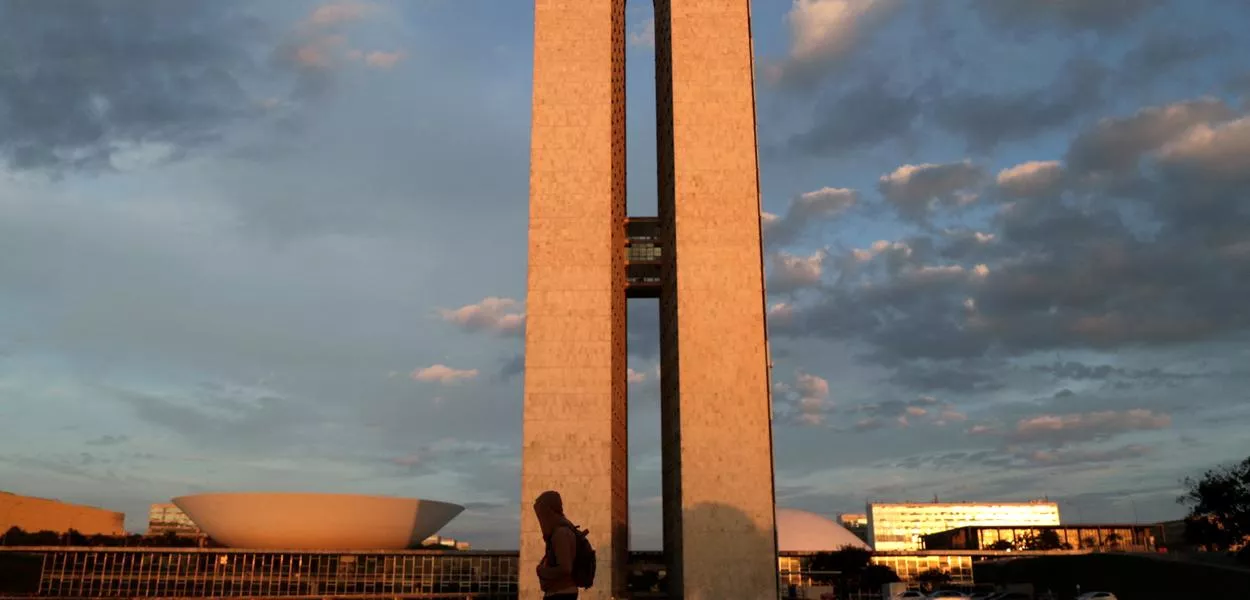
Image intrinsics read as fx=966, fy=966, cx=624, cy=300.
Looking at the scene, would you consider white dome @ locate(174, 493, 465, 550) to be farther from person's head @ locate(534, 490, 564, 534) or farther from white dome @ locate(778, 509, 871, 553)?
person's head @ locate(534, 490, 564, 534)

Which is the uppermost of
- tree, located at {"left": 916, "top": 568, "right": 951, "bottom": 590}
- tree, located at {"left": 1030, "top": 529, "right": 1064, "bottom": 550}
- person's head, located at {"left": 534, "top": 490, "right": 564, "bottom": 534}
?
tree, located at {"left": 1030, "top": 529, "right": 1064, "bottom": 550}

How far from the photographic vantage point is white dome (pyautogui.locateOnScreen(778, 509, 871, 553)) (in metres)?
89.5

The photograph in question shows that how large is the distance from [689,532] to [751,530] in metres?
3.67

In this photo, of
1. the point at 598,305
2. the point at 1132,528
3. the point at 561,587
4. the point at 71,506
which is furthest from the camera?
the point at 71,506

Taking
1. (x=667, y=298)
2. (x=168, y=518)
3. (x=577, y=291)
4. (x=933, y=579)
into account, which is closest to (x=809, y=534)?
(x=933, y=579)

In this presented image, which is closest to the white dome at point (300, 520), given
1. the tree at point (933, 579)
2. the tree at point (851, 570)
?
the tree at point (851, 570)

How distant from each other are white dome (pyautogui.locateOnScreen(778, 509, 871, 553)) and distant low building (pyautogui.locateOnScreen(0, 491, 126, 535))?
80.2 meters

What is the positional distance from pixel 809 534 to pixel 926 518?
316ft

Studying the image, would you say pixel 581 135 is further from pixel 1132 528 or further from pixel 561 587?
pixel 1132 528

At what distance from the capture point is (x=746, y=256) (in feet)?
204

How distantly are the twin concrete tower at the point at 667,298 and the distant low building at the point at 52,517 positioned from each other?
246 ft

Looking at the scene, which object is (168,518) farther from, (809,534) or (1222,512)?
(1222,512)

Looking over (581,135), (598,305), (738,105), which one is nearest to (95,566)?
(598,305)

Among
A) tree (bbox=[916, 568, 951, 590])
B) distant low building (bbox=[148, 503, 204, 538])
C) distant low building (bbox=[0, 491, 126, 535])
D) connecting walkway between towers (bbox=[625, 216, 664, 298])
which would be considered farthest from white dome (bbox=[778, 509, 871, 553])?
distant low building (bbox=[148, 503, 204, 538])
